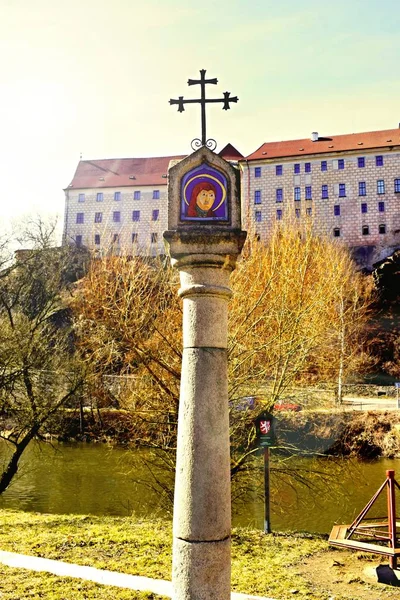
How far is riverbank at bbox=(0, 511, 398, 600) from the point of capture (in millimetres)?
5273

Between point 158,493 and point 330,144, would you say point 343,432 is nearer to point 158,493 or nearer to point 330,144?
point 158,493

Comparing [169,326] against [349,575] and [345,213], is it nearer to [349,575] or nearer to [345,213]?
[349,575]

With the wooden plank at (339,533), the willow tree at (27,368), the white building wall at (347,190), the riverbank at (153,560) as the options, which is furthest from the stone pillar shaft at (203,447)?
the white building wall at (347,190)

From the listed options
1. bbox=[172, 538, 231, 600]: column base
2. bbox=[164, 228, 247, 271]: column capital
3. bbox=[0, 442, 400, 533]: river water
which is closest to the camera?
bbox=[172, 538, 231, 600]: column base

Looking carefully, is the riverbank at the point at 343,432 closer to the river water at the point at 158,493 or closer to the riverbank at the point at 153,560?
the river water at the point at 158,493

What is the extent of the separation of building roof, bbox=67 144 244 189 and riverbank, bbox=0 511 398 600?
5694cm

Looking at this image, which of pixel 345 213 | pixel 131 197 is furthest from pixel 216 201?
pixel 131 197

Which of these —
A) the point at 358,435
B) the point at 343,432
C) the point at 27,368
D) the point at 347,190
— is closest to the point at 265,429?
the point at 27,368

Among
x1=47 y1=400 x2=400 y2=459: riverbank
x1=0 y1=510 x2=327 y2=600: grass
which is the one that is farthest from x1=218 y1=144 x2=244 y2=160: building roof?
x1=0 y1=510 x2=327 y2=600: grass

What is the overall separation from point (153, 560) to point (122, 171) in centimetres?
6458

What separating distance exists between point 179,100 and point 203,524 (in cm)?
324

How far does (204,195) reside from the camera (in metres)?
4.00

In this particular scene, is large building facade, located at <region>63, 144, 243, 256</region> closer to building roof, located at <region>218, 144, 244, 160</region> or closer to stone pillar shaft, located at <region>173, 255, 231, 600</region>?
building roof, located at <region>218, 144, 244, 160</region>

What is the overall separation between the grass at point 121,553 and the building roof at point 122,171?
186 ft
